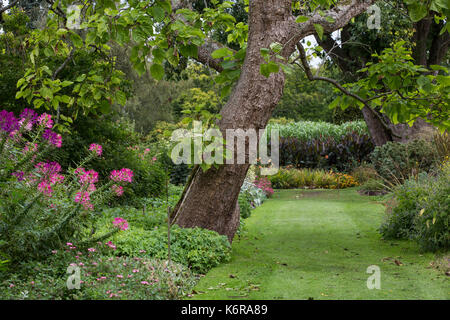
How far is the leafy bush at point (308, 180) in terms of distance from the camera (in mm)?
16531

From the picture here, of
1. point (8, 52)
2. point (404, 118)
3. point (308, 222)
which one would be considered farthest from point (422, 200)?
point (8, 52)

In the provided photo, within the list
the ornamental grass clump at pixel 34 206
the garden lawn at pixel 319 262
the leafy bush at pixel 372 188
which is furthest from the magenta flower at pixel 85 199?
the leafy bush at pixel 372 188

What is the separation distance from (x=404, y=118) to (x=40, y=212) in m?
4.71

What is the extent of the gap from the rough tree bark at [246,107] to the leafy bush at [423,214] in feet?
8.16

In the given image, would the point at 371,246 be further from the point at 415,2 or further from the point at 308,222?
the point at 415,2

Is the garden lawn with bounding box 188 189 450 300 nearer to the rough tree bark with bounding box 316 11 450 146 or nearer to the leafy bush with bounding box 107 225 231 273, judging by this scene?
the leafy bush with bounding box 107 225 231 273

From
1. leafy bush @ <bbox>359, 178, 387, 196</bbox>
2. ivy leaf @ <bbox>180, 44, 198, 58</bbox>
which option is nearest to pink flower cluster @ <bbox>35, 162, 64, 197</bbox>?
ivy leaf @ <bbox>180, 44, 198, 58</bbox>

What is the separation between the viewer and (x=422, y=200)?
268 inches

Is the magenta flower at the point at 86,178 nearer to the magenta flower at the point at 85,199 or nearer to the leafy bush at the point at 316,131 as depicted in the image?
the magenta flower at the point at 85,199

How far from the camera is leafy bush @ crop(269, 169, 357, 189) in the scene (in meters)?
16.5

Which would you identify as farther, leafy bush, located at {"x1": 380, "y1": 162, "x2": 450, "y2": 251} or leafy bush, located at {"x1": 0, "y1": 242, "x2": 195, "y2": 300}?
leafy bush, located at {"x1": 380, "y1": 162, "x2": 450, "y2": 251}

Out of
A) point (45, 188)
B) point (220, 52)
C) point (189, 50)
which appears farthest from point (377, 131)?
point (45, 188)

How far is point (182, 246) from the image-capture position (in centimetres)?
560

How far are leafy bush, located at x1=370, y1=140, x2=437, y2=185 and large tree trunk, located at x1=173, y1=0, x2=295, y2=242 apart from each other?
7223 millimetres
